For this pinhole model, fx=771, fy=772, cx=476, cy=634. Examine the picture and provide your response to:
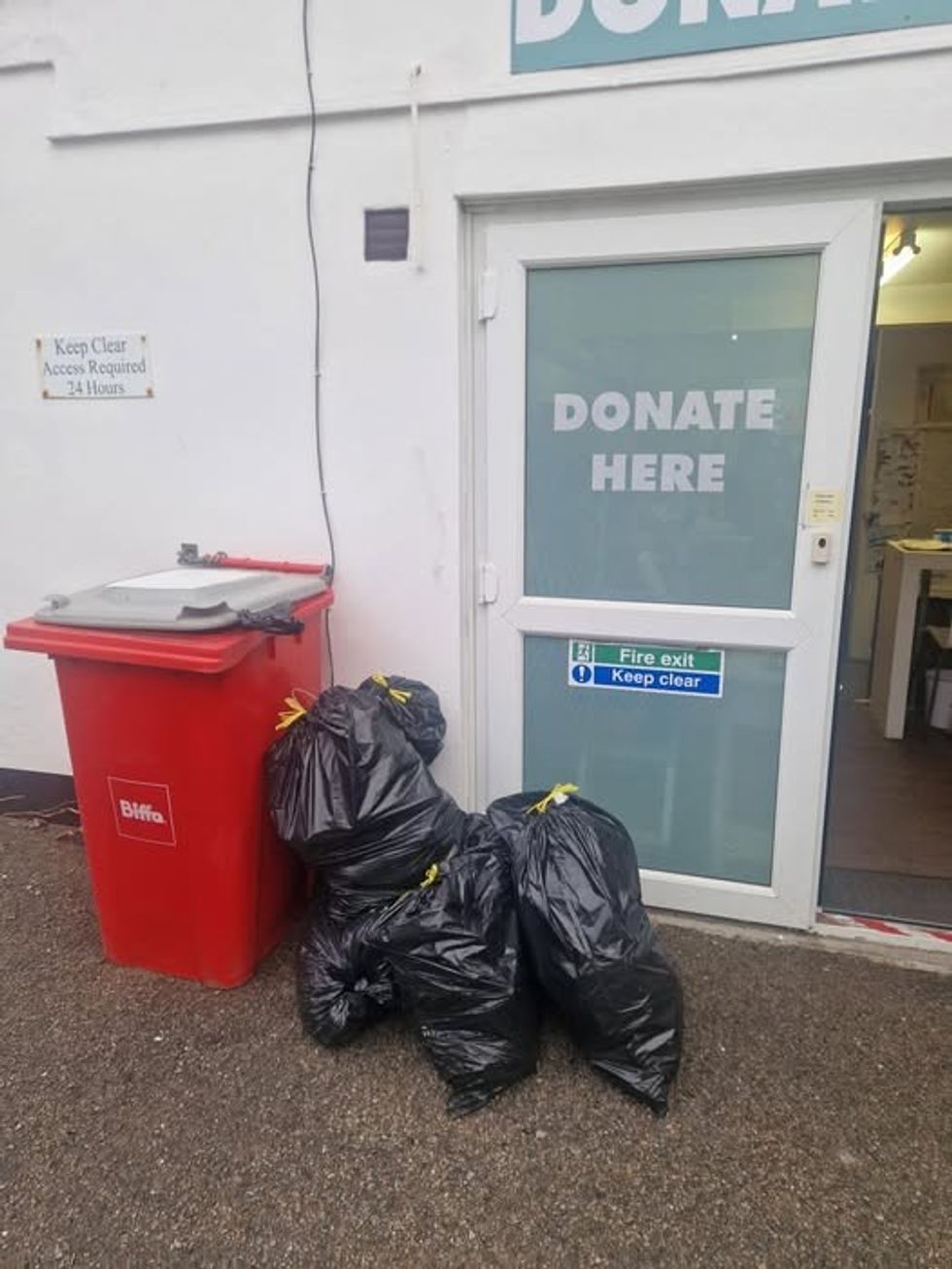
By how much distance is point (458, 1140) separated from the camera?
1.69 meters

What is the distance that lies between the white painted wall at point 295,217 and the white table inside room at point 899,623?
2.55 meters

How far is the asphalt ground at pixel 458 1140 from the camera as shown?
1.48 metres

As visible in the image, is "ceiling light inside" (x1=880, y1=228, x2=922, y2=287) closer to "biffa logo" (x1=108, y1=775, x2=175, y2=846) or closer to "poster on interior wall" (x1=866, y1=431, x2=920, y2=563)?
"poster on interior wall" (x1=866, y1=431, x2=920, y2=563)

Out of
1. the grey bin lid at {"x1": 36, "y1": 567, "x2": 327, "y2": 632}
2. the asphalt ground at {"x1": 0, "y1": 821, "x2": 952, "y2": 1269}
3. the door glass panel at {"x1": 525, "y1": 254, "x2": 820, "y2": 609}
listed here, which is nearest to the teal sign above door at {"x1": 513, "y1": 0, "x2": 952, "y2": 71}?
the door glass panel at {"x1": 525, "y1": 254, "x2": 820, "y2": 609}

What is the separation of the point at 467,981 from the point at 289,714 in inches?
33.4

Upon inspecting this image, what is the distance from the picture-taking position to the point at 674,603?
7.52ft

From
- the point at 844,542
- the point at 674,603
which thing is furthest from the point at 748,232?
the point at 674,603

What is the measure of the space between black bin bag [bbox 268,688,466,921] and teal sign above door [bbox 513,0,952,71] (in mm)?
1828

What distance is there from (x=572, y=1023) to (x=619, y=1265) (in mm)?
478

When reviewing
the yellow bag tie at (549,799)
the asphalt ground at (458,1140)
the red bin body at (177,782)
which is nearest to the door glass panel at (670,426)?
the yellow bag tie at (549,799)

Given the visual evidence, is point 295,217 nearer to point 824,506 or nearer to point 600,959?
point 824,506

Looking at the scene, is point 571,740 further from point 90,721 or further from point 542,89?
point 542,89

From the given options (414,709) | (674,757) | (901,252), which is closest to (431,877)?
(414,709)

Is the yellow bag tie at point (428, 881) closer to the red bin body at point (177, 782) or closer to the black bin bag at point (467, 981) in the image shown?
the black bin bag at point (467, 981)
